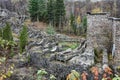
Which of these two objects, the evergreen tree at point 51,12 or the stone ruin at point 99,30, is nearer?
the stone ruin at point 99,30

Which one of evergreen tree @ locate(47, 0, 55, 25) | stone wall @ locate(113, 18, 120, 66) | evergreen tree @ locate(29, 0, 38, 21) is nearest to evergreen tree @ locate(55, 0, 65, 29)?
evergreen tree @ locate(47, 0, 55, 25)

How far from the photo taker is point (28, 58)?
21984mm

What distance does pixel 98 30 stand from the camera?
59.1 ft

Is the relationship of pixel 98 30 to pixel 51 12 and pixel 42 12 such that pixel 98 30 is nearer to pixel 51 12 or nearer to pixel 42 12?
pixel 51 12

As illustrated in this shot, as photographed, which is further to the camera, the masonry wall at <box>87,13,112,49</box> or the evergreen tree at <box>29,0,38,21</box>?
the evergreen tree at <box>29,0,38,21</box>

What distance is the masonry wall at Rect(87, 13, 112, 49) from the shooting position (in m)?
17.9

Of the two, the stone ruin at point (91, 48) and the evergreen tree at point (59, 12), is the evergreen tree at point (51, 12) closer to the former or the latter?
the evergreen tree at point (59, 12)

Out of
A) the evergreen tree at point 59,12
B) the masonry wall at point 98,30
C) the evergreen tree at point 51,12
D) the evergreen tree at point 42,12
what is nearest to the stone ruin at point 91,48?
the masonry wall at point 98,30

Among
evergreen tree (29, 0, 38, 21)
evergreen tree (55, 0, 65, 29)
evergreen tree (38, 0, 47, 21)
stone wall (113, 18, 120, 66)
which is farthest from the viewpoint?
evergreen tree (38, 0, 47, 21)

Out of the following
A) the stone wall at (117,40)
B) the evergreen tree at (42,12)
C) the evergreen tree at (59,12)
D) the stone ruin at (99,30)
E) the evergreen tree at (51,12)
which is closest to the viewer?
the stone wall at (117,40)

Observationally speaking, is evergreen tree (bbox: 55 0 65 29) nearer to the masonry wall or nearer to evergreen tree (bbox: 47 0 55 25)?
evergreen tree (bbox: 47 0 55 25)

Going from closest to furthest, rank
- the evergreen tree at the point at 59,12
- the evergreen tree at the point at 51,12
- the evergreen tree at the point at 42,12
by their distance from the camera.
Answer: the evergreen tree at the point at 59,12
the evergreen tree at the point at 51,12
the evergreen tree at the point at 42,12

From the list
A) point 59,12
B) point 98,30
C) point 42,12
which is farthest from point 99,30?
point 42,12

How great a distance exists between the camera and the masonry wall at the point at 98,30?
17.9 m
